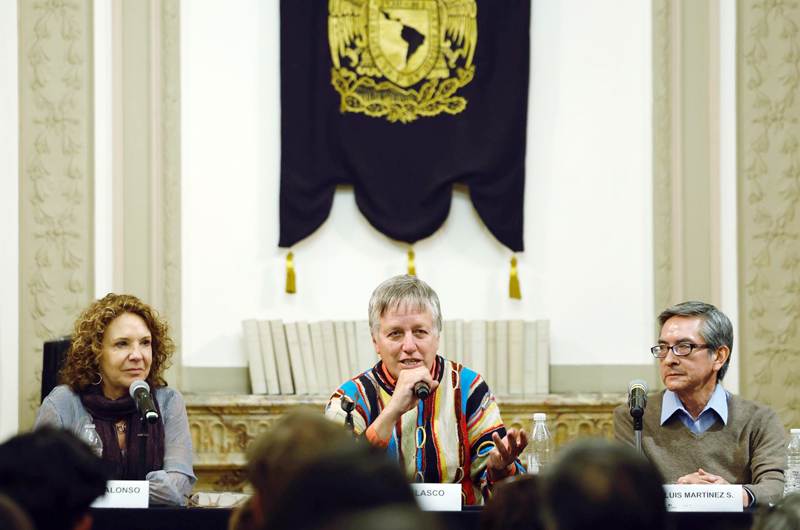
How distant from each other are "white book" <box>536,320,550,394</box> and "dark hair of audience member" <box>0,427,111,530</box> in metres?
3.57

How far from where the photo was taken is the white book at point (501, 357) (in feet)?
14.9

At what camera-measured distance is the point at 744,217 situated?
4590mm

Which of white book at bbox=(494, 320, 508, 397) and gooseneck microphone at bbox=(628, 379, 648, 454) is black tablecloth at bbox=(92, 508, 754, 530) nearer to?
gooseneck microphone at bbox=(628, 379, 648, 454)

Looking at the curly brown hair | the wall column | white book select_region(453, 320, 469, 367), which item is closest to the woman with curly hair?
the curly brown hair

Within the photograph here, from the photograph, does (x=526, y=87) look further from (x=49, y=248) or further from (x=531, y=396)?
(x=49, y=248)

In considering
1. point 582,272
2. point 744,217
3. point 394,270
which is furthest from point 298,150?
point 744,217

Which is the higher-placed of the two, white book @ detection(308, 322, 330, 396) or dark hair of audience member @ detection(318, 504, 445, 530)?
dark hair of audience member @ detection(318, 504, 445, 530)

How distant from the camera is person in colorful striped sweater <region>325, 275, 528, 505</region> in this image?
276 centimetres

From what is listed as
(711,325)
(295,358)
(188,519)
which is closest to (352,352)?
Answer: (295,358)

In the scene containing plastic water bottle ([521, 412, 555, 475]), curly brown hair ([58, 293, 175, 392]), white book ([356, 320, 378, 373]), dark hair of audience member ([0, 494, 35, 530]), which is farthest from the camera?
white book ([356, 320, 378, 373])

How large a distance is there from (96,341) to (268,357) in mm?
1552

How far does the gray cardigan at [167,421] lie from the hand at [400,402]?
713 mm

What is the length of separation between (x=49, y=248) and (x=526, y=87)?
2.67 metres

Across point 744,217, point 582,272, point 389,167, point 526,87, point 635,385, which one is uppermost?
point 526,87
